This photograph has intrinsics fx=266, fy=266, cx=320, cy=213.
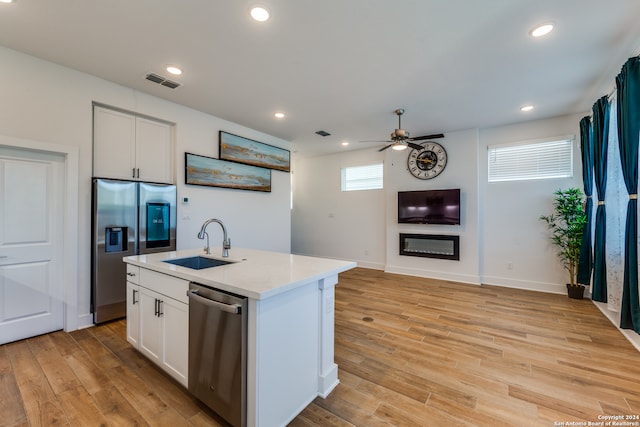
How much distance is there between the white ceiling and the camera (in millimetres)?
2131

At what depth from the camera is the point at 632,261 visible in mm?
2539

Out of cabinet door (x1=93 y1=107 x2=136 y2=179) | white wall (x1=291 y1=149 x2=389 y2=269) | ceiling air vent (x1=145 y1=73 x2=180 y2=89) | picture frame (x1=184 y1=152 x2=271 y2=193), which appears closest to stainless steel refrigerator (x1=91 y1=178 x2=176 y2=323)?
cabinet door (x1=93 y1=107 x2=136 y2=179)

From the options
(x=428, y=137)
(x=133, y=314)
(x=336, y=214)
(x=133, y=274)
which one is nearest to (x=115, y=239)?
(x=133, y=274)

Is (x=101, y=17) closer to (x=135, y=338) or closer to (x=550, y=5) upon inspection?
(x=135, y=338)

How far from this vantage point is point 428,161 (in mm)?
5527

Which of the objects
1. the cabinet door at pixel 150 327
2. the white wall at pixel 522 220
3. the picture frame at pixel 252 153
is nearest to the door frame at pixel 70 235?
the cabinet door at pixel 150 327

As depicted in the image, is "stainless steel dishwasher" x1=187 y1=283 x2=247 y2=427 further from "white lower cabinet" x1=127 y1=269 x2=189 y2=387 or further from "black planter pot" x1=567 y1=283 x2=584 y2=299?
"black planter pot" x1=567 y1=283 x2=584 y2=299

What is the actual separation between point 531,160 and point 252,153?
5031mm

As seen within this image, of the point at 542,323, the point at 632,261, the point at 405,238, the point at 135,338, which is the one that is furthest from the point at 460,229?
the point at 135,338

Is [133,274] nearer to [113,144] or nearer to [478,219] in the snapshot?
[113,144]

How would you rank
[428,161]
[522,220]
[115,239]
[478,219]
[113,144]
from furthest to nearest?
[428,161] < [478,219] < [522,220] < [113,144] < [115,239]

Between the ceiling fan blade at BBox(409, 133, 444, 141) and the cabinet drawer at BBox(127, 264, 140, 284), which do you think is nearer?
the cabinet drawer at BBox(127, 264, 140, 284)

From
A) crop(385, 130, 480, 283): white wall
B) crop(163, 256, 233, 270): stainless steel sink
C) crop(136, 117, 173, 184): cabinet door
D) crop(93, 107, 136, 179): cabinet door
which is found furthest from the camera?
crop(385, 130, 480, 283): white wall

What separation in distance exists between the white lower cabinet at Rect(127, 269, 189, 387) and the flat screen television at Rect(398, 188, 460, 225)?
4.77m
